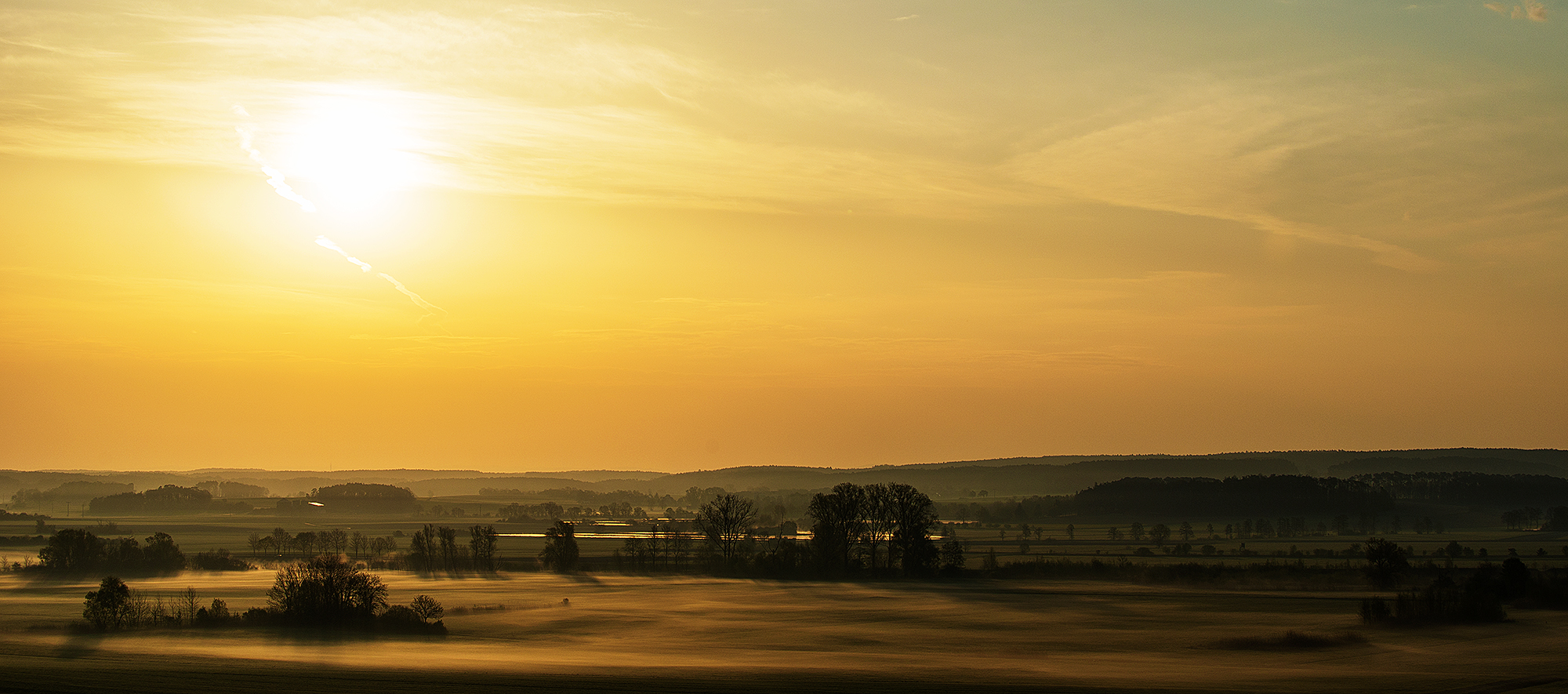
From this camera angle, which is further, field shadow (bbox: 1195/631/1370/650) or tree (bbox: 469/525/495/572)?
tree (bbox: 469/525/495/572)

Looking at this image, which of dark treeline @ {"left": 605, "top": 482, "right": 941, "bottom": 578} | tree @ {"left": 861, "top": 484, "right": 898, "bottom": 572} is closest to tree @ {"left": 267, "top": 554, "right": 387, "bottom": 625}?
dark treeline @ {"left": 605, "top": 482, "right": 941, "bottom": 578}

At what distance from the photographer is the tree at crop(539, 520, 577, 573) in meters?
146

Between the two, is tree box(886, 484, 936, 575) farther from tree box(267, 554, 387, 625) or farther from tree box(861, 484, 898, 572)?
tree box(267, 554, 387, 625)

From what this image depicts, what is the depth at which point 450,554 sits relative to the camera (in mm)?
158375

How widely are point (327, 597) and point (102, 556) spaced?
3377 inches

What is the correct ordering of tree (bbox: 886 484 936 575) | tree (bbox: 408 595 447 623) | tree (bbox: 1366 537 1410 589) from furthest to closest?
tree (bbox: 886 484 936 575) → tree (bbox: 1366 537 1410 589) → tree (bbox: 408 595 447 623)

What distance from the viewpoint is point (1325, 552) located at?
599 ft

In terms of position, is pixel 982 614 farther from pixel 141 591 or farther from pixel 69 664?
pixel 141 591

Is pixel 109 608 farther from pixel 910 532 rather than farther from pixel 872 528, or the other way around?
pixel 872 528

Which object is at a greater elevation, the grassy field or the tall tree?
the tall tree

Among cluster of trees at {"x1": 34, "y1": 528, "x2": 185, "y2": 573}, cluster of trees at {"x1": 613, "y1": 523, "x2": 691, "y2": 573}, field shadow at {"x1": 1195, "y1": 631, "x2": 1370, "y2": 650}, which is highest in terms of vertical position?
cluster of trees at {"x1": 34, "y1": 528, "x2": 185, "y2": 573}

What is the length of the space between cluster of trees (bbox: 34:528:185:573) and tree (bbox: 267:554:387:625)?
7353cm

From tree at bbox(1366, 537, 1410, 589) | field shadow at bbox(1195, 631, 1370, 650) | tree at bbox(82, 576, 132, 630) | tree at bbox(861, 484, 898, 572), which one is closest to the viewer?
field shadow at bbox(1195, 631, 1370, 650)

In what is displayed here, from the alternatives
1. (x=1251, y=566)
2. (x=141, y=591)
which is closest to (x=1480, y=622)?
(x=1251, y=566)
